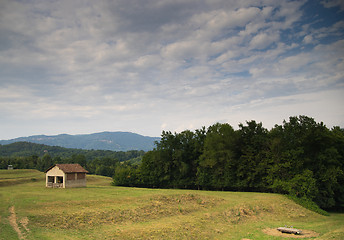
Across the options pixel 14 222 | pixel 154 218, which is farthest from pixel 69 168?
pixel 154 218

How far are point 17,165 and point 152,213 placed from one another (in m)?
125

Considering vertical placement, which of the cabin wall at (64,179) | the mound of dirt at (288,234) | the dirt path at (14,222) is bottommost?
the mound of dirt at (288,234)

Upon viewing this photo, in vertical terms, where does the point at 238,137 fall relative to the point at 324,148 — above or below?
above

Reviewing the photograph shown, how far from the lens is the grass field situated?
23.2 meters

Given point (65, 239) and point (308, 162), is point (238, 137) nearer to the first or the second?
point (308, 162)

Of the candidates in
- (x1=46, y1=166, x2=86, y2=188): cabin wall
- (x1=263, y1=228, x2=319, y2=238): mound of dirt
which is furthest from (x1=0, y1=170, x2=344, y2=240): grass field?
(x1=46, y1=166, x2=86, y2=188): cabin wall

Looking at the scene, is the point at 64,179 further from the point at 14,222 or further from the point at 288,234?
the point at 288,234

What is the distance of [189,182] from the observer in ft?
213

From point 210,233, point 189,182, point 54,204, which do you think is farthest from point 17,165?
point 210,233

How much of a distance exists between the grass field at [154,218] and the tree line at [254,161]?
895 centimetres

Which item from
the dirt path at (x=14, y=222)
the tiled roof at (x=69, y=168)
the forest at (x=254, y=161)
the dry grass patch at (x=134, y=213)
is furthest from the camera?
the tiled roof at (x=69, y=168)

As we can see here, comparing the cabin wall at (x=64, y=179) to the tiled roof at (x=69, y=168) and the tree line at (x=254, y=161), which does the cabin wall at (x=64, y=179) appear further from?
the tree line at (x=254, y=161)

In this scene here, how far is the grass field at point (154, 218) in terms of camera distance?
23.2 metres

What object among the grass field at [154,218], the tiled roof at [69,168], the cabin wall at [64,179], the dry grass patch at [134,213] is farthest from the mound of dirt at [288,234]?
the tiled roof at [69,168]
